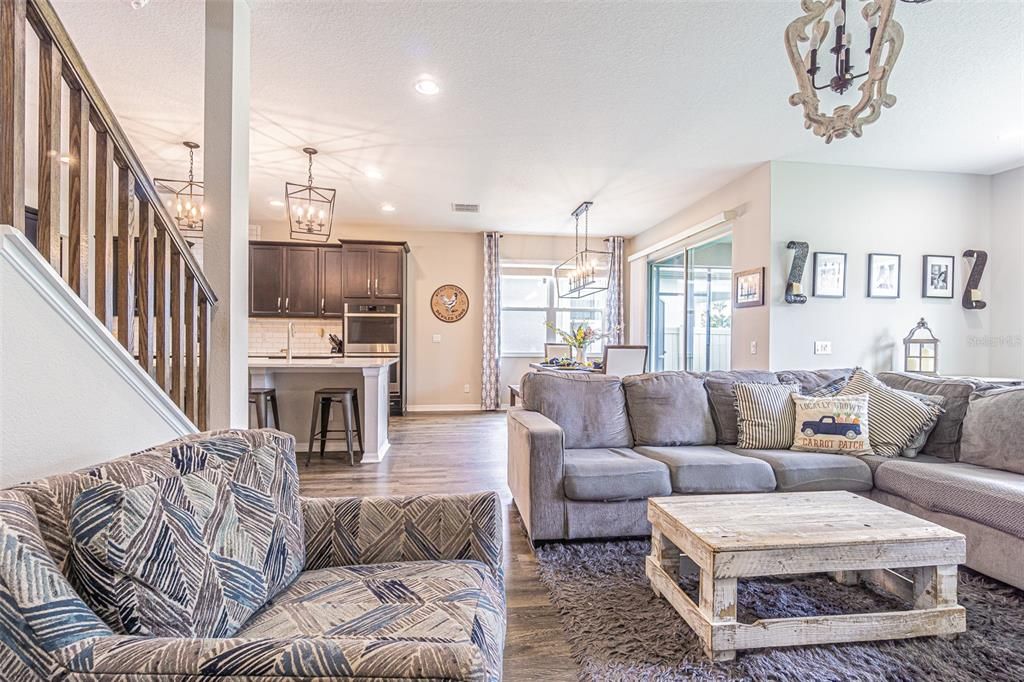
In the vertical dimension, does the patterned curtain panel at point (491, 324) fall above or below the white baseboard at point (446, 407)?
above

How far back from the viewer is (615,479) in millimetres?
2463

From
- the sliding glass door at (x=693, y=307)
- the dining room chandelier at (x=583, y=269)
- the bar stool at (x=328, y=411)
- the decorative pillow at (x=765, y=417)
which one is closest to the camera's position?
the decorative pillow at (x=765, y=417)

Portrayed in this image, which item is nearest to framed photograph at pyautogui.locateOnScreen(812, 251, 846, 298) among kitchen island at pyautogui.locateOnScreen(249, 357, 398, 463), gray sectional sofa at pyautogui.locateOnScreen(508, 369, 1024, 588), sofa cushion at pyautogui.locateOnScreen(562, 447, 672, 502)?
gray sectional sofa at pyautogui.locateOnScreen(508, 369, 1024, 588)

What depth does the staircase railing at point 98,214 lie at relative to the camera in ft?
4.12

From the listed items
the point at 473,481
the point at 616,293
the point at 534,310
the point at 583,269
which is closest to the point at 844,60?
the point at 473,481

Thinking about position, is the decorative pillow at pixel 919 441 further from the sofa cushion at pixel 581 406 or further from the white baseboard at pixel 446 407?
the white baseboard at pixel 446 407

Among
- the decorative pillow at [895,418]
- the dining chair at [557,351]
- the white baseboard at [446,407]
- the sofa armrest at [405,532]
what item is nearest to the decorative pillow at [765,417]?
the decorative pillow at [895,418]

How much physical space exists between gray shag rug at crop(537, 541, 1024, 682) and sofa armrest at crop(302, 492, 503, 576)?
1.94ft

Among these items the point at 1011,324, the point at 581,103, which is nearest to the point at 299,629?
the point at 581,103

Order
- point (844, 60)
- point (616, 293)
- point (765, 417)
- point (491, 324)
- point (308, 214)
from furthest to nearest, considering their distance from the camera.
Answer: point (616, 293) → point (491, 324) → point (308, 214) → point (765, 417) → point (844, 60)

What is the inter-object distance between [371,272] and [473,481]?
3.89 meters

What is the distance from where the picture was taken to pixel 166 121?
3510 millimetres

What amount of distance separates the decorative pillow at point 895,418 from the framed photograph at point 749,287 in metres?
1.62

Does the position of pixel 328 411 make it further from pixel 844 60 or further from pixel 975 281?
pixel 975 281
